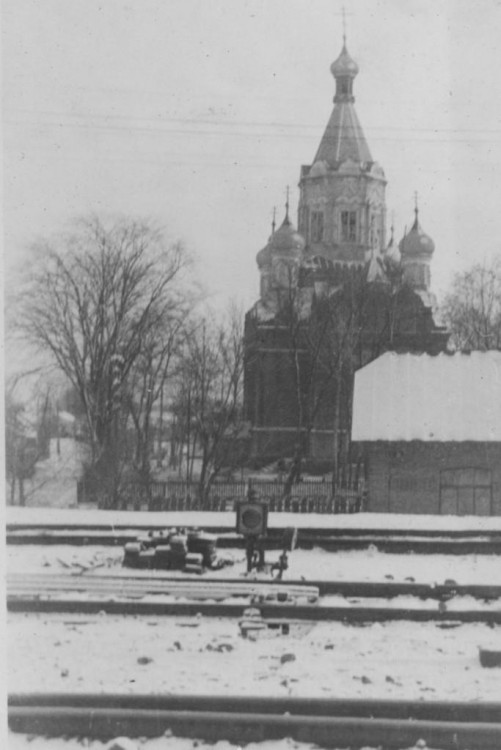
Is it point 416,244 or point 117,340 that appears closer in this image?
point 117,340

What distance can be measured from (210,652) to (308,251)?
53122 millimetres

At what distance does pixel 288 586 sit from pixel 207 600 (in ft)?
3.77

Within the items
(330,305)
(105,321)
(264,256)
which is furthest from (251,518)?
(264,256)

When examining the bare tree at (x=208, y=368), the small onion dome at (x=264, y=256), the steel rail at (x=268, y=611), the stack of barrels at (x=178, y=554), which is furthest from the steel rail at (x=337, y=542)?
the small onion dome at (x=264, y=256)

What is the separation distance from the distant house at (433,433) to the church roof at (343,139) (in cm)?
3931

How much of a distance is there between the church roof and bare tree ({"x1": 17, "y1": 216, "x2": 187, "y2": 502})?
99.8 feet

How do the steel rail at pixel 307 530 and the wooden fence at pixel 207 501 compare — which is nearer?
the steel rail at pixel 307 530

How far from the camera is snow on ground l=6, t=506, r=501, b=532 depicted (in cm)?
1653

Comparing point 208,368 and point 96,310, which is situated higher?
Result: point 96,310

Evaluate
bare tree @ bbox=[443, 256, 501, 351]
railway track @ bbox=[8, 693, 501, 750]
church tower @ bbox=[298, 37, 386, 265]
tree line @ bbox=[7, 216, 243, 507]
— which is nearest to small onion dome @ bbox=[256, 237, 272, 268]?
church tower @ bbox=[298, 37, 386, 265]

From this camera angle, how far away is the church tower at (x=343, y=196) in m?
59.2

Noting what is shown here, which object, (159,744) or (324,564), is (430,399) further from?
(159,744)

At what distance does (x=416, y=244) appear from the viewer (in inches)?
2138

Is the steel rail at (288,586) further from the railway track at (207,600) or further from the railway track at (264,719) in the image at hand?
the railway track at (264,719)
